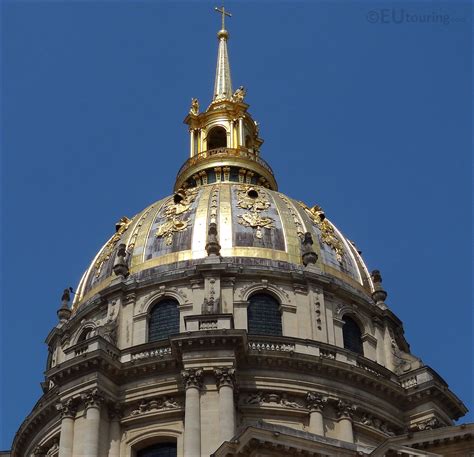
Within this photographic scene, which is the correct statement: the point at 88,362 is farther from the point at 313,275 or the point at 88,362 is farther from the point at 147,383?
the point at 313,275

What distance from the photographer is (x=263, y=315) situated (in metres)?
54.5

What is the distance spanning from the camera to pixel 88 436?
48.0 meters

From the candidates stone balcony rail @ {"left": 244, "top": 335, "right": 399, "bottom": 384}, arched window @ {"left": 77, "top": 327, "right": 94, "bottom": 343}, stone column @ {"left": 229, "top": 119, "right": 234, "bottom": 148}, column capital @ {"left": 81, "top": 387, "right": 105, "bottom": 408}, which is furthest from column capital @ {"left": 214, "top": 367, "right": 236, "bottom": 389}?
stone column @ {"left": 229, "top": 119, "right": 234, "bottom": 148}

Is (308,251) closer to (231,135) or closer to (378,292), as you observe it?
(378,292)

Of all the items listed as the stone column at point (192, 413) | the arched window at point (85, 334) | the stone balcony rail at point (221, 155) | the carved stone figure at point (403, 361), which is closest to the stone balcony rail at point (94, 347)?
the stone column at point (192, 413)

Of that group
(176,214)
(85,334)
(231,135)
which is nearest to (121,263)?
(85,334)

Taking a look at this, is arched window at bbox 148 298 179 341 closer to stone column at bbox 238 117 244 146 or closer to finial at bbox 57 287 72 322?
finial at bbox 57 287 72 322

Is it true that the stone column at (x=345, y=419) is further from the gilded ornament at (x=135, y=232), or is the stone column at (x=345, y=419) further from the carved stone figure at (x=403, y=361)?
the gilded ornament at (x=135, y=232)

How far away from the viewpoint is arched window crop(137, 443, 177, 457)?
48938mm

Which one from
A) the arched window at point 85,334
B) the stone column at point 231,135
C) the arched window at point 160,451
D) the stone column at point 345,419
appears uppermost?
the stone column at point 231,135

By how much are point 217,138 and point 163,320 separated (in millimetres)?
19431

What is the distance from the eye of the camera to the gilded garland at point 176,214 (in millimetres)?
58250

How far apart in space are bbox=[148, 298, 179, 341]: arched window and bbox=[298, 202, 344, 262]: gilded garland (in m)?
9.43

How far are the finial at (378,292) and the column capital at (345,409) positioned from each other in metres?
9.21
